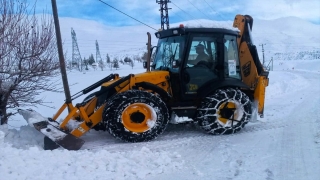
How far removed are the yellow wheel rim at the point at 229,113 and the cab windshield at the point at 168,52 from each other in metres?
1.32

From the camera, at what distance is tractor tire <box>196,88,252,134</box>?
6.24 meters

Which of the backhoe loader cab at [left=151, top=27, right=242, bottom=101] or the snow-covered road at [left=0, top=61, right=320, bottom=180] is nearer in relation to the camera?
the snow-covered road at [left=0, top=61, right=320, bottom=180]

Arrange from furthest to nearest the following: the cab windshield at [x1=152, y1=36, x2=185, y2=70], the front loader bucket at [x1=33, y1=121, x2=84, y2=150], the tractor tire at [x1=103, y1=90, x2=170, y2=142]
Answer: the cab windshield at [x1=152, y1=36, x2=185, y2=70] → the tractor tire at [x1=103, y1=90, x2=170, y2=142] → the front loader bucket at [x1=33, y1=121, x2=84, y2=150]

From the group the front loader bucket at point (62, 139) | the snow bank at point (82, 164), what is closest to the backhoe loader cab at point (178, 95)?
the front loader bucket at point (62, 139)

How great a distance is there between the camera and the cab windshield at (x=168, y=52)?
20.6ft

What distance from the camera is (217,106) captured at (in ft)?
20.5

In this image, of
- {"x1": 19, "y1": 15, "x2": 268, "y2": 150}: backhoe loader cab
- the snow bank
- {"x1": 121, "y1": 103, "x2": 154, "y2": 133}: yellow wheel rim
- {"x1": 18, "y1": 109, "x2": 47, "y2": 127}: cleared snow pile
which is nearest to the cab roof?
{"x1": 19, "y1": 15, "x2": 268, "y2": 150}: backhoe loader cab

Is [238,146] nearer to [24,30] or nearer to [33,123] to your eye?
[33,123]

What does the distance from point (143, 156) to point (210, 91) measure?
215cm

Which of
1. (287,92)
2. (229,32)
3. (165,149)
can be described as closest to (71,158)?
(165,149)

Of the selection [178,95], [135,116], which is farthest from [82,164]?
[178,95]

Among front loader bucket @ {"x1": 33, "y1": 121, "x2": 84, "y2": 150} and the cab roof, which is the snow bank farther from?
the cab roof

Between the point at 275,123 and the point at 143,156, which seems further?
the point at 275,123

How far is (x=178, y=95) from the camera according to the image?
6395mm
